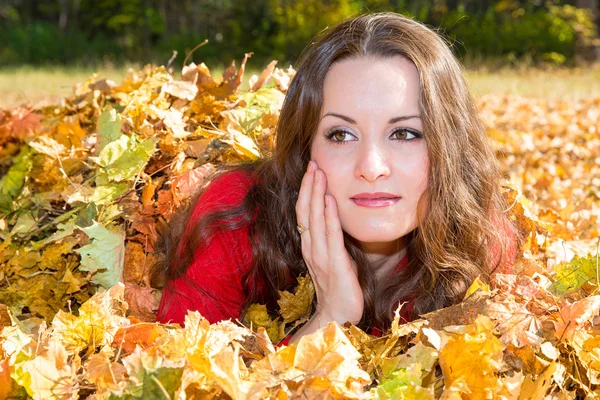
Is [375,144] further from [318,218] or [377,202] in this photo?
[318,218]

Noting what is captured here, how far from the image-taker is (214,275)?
223cm

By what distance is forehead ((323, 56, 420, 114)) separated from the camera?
200cm

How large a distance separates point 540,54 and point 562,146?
34.3ft

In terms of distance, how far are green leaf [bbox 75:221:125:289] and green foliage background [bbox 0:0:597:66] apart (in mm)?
11939

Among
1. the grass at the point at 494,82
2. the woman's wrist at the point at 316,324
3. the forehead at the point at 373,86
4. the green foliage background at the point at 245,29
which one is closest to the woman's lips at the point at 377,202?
the forehead at the point at 373,86

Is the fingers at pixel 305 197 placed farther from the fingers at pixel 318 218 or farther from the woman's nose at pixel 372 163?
the woman's nose at pixel 372 163

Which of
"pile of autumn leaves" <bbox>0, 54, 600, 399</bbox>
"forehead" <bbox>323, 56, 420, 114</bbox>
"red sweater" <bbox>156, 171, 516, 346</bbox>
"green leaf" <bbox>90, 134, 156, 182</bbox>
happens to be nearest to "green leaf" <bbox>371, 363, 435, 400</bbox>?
"pile of autumn leaves" <bbox>0, 54, 600, 399</bbox>

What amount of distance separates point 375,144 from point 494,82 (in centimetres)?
904

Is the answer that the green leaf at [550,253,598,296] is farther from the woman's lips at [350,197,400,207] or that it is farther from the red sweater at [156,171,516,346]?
the woman's lips at [350,197,400,207]

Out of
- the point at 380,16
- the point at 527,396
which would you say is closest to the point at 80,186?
the point at 380,16

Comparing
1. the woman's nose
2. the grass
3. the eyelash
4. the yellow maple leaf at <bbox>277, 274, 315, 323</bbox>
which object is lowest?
the grass

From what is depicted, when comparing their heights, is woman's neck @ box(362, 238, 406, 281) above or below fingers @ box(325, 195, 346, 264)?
below

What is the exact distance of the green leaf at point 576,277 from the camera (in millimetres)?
2094

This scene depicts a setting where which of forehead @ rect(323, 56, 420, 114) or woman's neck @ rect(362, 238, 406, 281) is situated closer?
forehead @ rect(323, 56, 420, 114)
